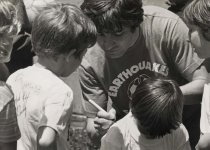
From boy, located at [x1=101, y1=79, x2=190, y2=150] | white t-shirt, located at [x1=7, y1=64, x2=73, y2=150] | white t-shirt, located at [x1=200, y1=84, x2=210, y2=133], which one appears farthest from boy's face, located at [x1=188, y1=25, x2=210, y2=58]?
white t-shirt, located at [x1=7, y1=64, x2=73, y2=150]

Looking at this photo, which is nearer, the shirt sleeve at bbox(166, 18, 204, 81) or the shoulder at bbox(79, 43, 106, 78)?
the shirt sleeve at bbox(166, 18, 204, 81)

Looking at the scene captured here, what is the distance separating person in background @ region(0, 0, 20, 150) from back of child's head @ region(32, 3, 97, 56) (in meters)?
0.14

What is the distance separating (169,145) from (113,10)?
0.69m

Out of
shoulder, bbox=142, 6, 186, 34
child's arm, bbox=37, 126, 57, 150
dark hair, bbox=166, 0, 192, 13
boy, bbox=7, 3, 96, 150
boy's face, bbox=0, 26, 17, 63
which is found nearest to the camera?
child's arm, bbox=37, 126, 57, 150

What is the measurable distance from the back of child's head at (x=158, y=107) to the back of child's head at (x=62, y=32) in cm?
33

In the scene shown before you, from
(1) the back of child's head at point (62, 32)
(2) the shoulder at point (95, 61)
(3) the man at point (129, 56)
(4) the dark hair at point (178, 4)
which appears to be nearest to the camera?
(1) the back of child's head at point (62, 32)

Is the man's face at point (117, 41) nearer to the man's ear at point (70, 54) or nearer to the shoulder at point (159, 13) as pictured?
the shoulder at point (159, 13)

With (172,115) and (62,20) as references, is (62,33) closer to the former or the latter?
(62,20)

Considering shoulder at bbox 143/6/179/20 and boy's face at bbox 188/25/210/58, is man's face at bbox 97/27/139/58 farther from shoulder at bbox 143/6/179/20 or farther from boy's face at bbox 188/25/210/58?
boy's face at bbox 188/25/210/58

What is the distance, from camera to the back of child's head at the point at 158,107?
281 cm

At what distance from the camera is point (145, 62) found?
3289 millimetres

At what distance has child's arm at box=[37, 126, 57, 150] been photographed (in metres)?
2.53

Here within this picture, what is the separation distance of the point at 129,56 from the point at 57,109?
0.79m

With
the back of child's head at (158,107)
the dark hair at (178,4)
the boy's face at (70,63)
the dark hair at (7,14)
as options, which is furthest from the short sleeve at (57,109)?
the dark hair at (178,4)
